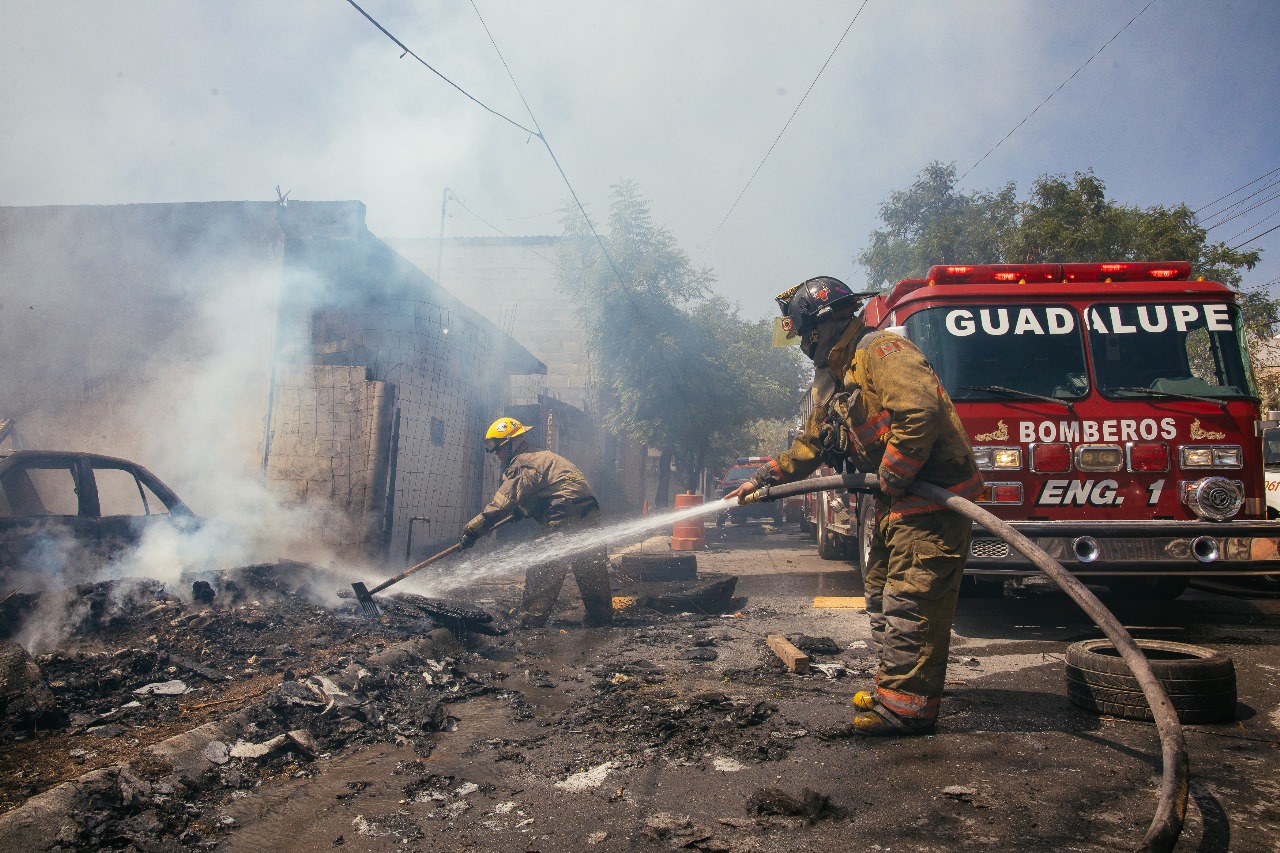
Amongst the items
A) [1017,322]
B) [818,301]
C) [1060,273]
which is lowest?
[818,301]

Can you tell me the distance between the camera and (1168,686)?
10.8 ft

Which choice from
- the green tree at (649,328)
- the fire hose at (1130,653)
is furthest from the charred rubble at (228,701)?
the green tree at (649,328)

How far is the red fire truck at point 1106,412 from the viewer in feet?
15.8

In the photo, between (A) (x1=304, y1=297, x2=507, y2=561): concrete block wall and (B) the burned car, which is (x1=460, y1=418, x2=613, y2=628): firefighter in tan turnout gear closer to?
(B) the burned car

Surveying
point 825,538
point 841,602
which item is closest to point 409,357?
point 825,538

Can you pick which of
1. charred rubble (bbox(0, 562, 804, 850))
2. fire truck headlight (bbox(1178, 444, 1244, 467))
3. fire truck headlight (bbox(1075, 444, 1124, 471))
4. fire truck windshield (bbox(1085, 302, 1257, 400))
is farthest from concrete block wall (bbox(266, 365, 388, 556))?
fire truck headlight (bbox(1178, 444, 1244, 467))

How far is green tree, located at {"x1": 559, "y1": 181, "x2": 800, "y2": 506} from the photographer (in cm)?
1772

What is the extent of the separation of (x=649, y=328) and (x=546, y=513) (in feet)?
37.8

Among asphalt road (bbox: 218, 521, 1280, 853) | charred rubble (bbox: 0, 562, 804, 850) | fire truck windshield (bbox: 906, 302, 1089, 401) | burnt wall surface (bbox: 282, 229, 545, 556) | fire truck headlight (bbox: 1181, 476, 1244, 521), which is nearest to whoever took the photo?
asphalt road (bbox: 218, 521, 1280, 853)

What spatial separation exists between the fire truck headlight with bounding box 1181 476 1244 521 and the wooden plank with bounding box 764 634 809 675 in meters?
2.87

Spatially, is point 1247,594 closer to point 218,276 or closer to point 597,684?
point 597,684

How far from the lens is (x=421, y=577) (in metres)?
8.59

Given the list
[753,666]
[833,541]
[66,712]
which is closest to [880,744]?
[753,666]

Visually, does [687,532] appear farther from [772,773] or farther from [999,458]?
[772,773]
